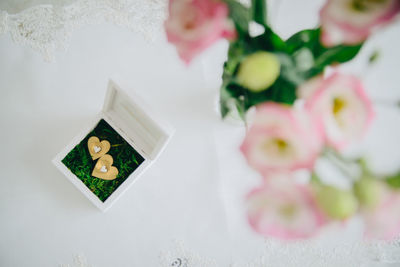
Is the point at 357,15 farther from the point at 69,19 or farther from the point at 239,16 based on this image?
the point at 69,19

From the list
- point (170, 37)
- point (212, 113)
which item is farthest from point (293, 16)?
point (170, 37)

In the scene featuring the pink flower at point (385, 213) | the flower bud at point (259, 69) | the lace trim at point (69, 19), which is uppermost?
the lace trim at point (69, 19)

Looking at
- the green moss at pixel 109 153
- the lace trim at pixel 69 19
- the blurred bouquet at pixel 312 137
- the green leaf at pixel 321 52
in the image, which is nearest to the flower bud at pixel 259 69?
the blurred bouquet at pixel 312 137

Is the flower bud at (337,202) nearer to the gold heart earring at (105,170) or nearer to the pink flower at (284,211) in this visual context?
the pink flower at (284,211)

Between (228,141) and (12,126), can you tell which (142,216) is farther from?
(12,126)

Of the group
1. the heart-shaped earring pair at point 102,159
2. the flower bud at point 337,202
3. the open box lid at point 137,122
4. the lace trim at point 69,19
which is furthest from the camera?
the lace trim at point 69,19

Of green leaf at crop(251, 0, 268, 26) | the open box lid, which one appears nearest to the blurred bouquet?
green leaf at crop(251, 0, 268, 26)
